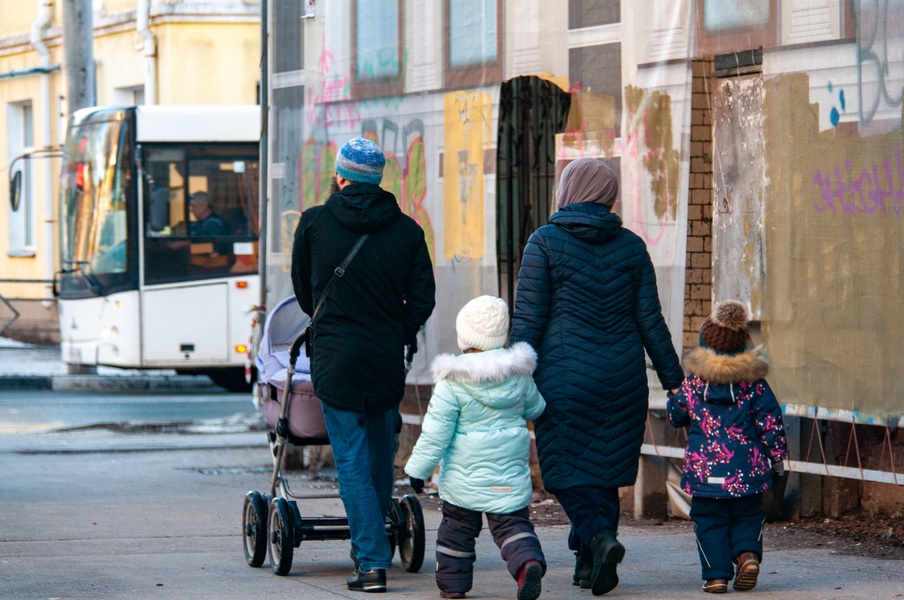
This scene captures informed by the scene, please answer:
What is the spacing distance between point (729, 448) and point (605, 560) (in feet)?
2.18

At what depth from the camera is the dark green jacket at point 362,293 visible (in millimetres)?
6484

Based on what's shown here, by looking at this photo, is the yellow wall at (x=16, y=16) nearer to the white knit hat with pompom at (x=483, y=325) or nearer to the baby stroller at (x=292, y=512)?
the baby stroller at (x=292, y=512)

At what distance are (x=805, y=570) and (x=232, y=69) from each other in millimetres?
21532

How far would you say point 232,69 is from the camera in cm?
2728

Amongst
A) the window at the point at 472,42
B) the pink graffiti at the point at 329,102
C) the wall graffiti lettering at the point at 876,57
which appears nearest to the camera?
the wall graffiti lettering at the point at 876,57

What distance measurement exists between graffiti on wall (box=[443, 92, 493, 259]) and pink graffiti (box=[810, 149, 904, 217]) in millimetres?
2435

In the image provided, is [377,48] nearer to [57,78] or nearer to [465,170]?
[465,170]

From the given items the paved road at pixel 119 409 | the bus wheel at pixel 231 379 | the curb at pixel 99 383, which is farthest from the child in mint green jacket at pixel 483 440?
the curb at pixel 99 383

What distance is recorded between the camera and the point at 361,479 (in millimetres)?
6547

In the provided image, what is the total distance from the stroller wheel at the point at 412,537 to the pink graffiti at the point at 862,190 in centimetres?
227

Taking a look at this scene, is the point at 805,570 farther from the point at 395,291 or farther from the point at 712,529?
the point at 395,291

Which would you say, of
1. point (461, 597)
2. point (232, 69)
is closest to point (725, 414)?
point (461, 597)

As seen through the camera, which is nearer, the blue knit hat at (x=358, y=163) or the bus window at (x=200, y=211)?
the blue knit hat at (x=358, y=163)

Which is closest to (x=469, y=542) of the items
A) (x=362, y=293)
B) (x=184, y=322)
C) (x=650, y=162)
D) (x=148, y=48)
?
(x=362, y=293)
